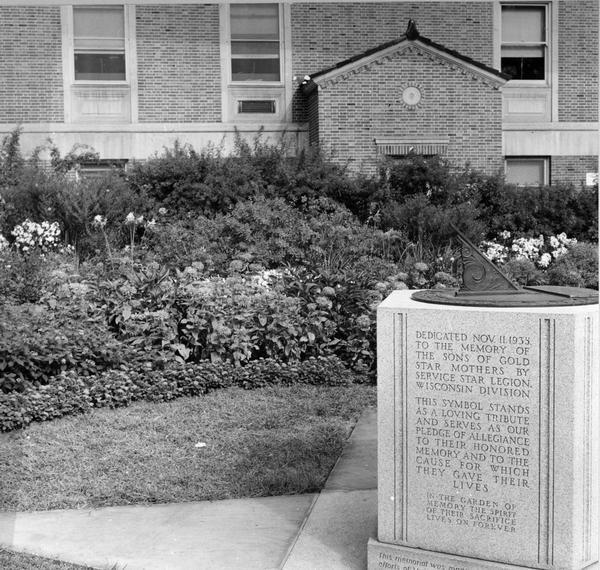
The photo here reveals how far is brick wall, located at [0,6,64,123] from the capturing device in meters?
18.4

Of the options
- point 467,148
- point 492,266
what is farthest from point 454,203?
point 492,266

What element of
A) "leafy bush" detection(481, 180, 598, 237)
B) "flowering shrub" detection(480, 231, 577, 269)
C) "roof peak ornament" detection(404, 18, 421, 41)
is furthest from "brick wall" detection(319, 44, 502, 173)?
"flowering shrub" detection(480, 231, 577, 269)

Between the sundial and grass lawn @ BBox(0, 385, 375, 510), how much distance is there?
182 centimetres

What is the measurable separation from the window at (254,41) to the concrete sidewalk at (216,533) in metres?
15.5

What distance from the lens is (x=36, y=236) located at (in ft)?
41.7

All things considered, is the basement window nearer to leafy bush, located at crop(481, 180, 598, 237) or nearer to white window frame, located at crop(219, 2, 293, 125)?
white window frame, located at crop(219, 2, 293, 125)

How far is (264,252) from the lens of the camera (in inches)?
458

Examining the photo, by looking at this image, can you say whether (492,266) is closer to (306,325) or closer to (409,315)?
(409,315)

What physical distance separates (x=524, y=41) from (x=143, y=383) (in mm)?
15608

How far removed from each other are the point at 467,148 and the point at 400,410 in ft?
50.3

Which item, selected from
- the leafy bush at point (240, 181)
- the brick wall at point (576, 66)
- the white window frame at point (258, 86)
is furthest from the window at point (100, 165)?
the brick wall at point (576, 66)

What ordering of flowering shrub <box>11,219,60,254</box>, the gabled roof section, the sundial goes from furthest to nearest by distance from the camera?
the gabled roof section, flowering shrub <box>11,219,60,254</box>, the sundial

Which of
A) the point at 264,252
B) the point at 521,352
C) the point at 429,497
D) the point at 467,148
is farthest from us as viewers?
the point at 467,148

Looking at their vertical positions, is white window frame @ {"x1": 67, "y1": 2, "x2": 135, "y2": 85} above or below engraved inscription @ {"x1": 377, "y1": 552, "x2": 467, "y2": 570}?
above
